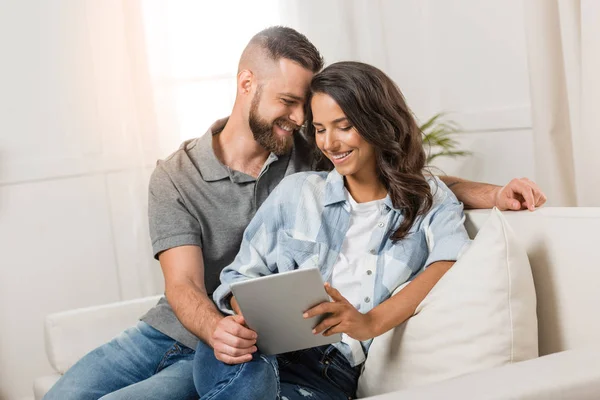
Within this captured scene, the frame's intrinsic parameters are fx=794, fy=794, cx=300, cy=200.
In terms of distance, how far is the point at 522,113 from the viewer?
2799 mm

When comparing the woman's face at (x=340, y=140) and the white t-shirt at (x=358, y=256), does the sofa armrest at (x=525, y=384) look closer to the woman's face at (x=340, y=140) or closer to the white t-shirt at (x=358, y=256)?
the white t-shirt at (x=358, y=256)

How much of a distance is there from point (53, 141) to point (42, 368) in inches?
38.9

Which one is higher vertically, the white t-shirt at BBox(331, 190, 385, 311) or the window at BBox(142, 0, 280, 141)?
the window at BBox(142, 0, 280, 141)

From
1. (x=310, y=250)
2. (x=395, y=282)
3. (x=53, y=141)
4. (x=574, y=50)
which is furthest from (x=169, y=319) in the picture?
(x=53, y=141)

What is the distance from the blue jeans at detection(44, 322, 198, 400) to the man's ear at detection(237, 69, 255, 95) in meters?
0.67

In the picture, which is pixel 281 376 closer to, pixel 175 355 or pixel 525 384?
pixel 175 355

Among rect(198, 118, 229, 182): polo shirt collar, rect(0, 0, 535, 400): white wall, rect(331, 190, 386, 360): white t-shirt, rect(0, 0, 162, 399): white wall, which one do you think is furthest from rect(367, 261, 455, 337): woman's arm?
rect(0, 0, 162, 399): white wall

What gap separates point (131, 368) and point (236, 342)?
56 centimetres

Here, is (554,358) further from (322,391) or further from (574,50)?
(574,50)

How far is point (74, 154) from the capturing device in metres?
3.45

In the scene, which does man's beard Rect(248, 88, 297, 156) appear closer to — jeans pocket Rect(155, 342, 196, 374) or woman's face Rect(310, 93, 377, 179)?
woman's face Rect(310, 93, 377, 179)

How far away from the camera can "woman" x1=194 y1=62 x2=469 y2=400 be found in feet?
5.49

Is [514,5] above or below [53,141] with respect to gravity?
above

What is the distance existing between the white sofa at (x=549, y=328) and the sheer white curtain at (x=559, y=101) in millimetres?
515
